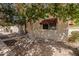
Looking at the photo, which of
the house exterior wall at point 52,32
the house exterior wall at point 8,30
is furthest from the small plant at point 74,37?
the house exterior wall at point 8,30

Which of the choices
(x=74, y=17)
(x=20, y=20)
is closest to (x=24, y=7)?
(x=20, y=20)

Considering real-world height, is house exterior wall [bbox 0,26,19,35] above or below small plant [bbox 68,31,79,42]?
above

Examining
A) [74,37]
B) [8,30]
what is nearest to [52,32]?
[74,37]

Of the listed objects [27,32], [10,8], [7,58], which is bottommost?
[7,58]

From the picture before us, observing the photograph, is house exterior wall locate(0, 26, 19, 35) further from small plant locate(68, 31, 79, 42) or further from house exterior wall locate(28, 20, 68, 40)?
small plant locate(68, 31, 79, 42)

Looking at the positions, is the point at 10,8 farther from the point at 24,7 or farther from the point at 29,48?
the point at 29,48

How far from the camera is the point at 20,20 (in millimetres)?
2939

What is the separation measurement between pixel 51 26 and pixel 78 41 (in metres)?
0.32

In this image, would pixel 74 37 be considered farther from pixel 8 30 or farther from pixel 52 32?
pixel 8 30

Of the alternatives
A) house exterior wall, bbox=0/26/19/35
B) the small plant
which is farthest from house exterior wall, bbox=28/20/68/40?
house exterior wall, bbox=0/26/19/35

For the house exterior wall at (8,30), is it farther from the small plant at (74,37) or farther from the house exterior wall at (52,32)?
the small plant at (74,37)

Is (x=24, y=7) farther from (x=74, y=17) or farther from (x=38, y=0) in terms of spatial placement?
(x=74, y=17)

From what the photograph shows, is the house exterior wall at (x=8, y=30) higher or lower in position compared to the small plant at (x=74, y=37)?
higher

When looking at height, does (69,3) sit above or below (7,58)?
above
